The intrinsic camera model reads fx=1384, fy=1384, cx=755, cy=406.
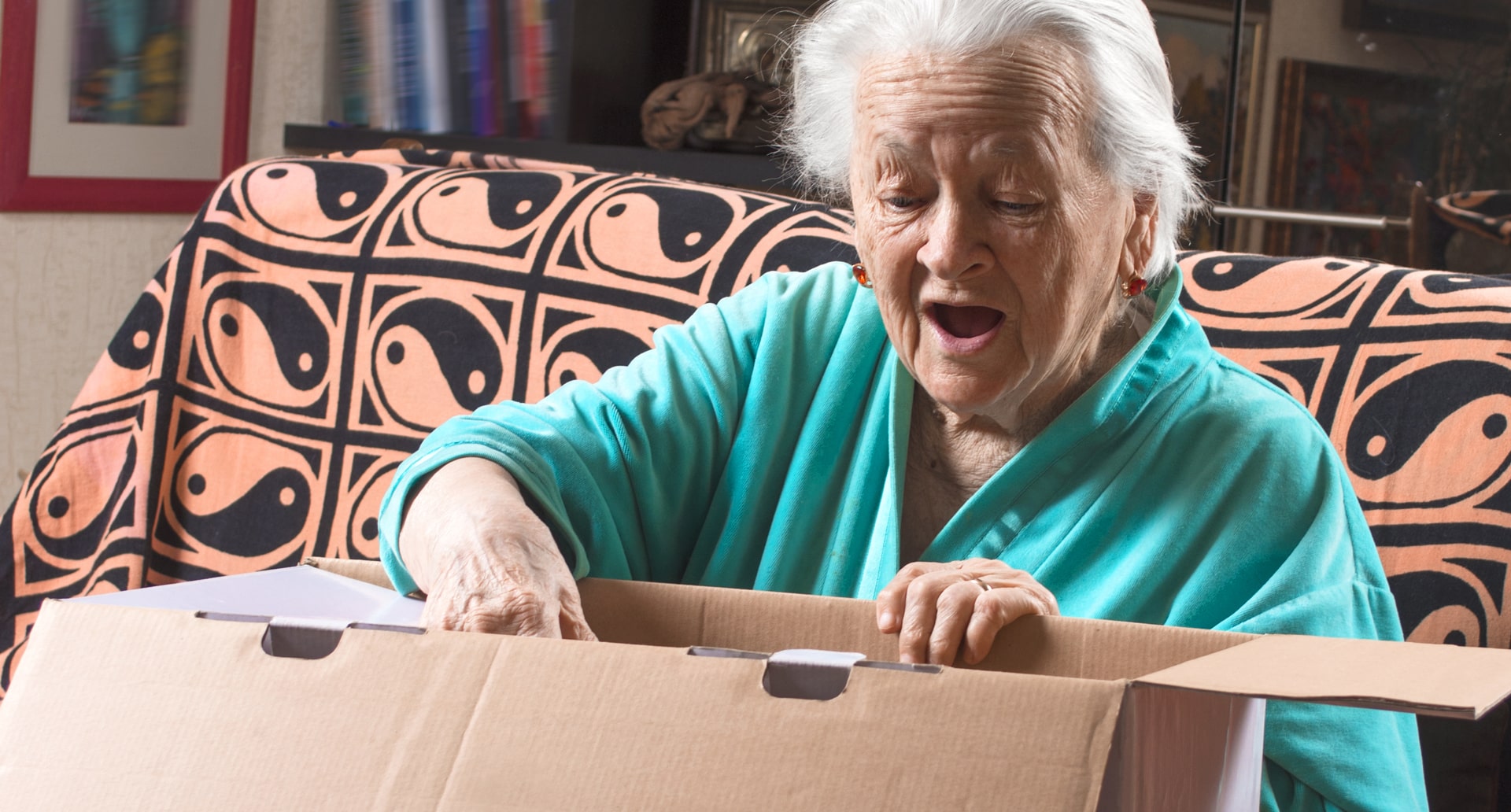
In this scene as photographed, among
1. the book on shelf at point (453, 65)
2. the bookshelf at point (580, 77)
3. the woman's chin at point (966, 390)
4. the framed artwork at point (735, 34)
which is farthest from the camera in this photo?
the framed artwork at point (735, 34)

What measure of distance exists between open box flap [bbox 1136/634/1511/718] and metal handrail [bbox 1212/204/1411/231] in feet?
5.49

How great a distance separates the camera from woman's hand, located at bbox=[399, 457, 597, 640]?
34.9 inches

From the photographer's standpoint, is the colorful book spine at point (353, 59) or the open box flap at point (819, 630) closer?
the open box flap at point (819, 630)

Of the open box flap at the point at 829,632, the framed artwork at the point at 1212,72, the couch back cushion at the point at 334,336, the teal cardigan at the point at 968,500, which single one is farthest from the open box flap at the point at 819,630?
the framed artwork at the point at 1212,72

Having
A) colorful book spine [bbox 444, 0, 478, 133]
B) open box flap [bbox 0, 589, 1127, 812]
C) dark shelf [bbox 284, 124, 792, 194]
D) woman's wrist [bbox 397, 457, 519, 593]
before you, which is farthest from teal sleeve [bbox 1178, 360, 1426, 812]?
colorful book spine [bbox 444, 0, 478, 133]

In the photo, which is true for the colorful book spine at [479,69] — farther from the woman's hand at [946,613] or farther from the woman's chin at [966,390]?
the woman's hand at [946,613]

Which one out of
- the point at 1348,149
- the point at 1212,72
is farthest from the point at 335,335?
the point at 1348,149

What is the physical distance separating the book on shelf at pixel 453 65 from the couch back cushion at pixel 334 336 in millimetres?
513

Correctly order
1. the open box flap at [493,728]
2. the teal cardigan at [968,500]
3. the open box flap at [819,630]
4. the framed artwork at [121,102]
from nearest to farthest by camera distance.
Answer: the open box flap at [493,728], the open box flap at [819,630], the teal cardigan at [968,500], the framed artwork at [121,102]

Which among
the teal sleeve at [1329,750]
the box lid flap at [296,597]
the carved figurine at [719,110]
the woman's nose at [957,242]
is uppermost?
Result: the carved figurine at [719,110]

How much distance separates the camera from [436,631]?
59 cm

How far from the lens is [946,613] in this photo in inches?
31.7

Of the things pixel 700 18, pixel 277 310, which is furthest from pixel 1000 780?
pixel 700 18

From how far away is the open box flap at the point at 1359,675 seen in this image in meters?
0.53
